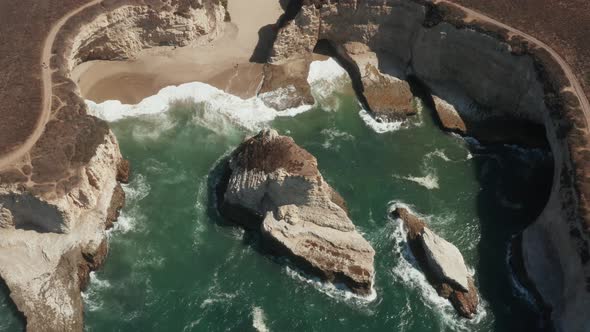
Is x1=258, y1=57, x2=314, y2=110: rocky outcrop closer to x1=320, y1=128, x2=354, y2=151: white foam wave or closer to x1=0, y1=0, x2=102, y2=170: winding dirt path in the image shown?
x1=320, y1=128, x2=354, y2=151: white foam wave

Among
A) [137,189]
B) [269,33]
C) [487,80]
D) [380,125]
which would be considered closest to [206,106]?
[137,189]

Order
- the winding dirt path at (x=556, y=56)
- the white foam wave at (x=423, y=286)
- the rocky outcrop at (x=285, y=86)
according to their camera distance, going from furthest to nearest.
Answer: the rocky outcrop at (x=285, y=86) → the winding dirt path at (x=556, y=56) → the white foam wave at (x=423, y=286)

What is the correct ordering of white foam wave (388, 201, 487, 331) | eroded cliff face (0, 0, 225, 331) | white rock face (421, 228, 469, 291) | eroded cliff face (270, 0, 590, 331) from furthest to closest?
1. eroded cliff face (270, 0, 590, 331)
2. white rock face (421, 228, 469, 291)
3. white foam wave (388, 201, 487, 331)
4. eroded cliff face (0, 0, 225, 331)

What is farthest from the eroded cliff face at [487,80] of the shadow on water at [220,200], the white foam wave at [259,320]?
the white foam wave at [259,320]

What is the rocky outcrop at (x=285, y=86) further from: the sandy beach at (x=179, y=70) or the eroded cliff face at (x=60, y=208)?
the eroded cliff face at (x=60, y=208)

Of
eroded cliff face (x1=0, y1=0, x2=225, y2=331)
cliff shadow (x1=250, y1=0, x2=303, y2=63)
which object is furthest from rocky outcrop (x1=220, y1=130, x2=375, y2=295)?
cliff shadow (x1=250, y1=0, x2=303, y2=63)

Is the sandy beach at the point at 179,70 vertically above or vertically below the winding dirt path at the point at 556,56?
below

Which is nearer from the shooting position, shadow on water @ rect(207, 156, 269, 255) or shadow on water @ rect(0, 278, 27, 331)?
shadow on water @ rect(0, 278, 27, 331)
